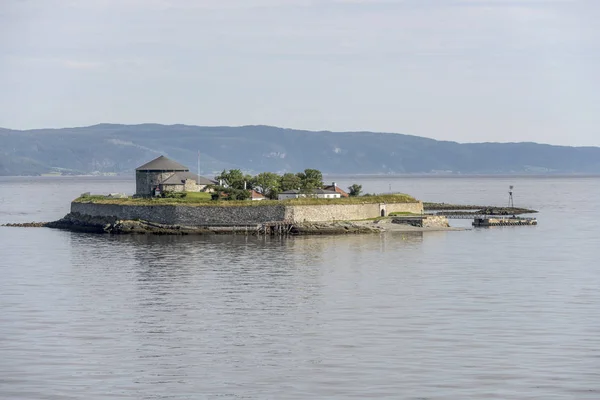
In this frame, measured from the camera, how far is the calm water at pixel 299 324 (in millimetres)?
26953

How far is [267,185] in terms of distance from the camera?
8794cm

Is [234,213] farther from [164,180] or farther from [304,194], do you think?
[164,180]

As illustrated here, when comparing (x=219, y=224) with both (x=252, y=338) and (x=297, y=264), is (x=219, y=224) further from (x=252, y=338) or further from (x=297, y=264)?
(x=252, y=338)

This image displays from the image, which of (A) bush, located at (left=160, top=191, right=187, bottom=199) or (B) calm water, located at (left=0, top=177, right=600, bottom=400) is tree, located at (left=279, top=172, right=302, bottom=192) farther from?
(B) calm water, located at (left=0, top=177, right=600, bottom=400)

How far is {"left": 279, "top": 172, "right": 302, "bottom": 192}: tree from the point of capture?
3531 inches

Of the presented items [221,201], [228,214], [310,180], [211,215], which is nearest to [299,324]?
[228,214]

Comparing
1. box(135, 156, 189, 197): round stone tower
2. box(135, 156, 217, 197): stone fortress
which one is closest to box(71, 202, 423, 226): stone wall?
box(135, 156, 217, 197): stone fortress

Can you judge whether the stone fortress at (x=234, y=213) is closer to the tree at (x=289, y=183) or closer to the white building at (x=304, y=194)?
the white building at (x=304, y=194)

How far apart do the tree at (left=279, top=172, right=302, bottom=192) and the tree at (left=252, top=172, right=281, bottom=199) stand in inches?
18.3

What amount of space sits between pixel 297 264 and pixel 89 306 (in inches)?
663

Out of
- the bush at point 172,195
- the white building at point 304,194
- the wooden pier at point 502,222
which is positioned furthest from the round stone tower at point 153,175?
the wooden pier at point 502,222

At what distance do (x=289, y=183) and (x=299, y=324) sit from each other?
2173 inches

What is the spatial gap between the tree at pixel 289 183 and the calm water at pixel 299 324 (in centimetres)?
2702

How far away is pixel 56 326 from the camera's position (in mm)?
35031
